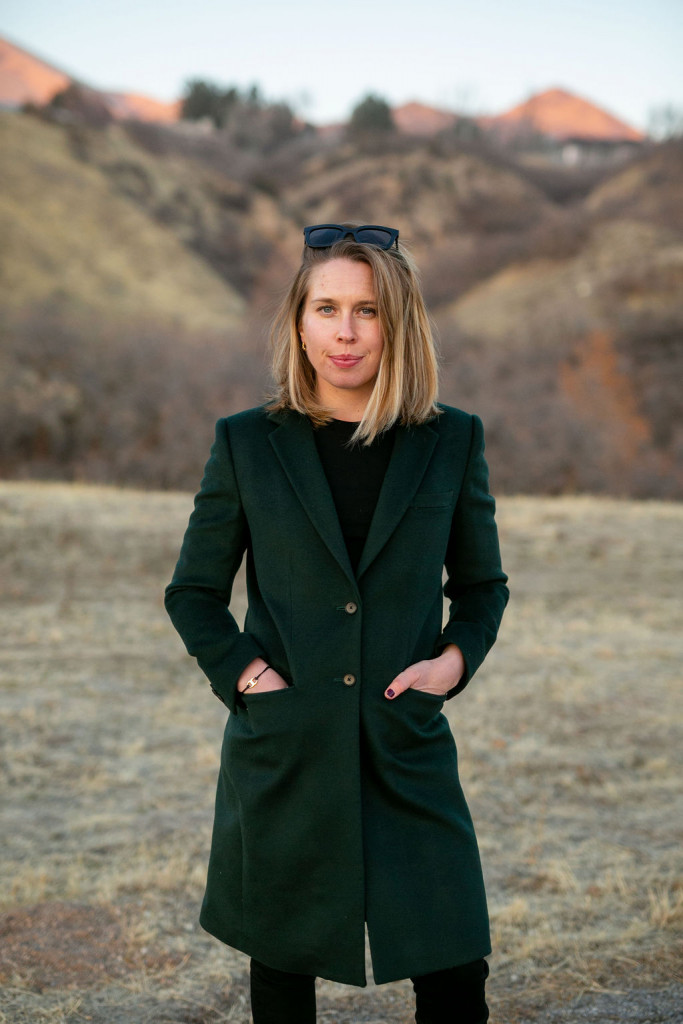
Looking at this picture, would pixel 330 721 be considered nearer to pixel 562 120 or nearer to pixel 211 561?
pixel 211 561

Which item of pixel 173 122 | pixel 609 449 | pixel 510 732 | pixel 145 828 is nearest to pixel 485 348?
pixel 609 449

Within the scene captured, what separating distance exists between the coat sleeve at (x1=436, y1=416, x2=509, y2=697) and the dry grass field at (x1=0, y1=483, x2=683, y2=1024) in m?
1.58

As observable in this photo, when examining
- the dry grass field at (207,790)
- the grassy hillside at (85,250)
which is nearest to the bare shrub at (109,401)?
the grassy hillside at (85,250)

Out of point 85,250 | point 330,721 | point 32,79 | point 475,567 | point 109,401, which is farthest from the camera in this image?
point 32,79

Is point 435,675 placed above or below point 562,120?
below

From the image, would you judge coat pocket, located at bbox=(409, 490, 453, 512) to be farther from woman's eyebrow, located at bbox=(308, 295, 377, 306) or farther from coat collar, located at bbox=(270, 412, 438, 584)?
woman's eyebrow, located at bbox=(308, 295, 377, 306)

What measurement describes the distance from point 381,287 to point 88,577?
9.04 meters

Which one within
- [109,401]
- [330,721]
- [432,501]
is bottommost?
[330,721]

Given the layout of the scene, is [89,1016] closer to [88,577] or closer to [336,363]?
[336,363]

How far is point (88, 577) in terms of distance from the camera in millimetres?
10453

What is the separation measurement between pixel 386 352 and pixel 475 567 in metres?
0.52

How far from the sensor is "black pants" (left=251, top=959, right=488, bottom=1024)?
1937 millimetres

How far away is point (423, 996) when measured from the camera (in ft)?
6.44

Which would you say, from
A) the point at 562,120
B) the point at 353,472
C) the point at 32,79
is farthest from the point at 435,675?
the point at 562,120
